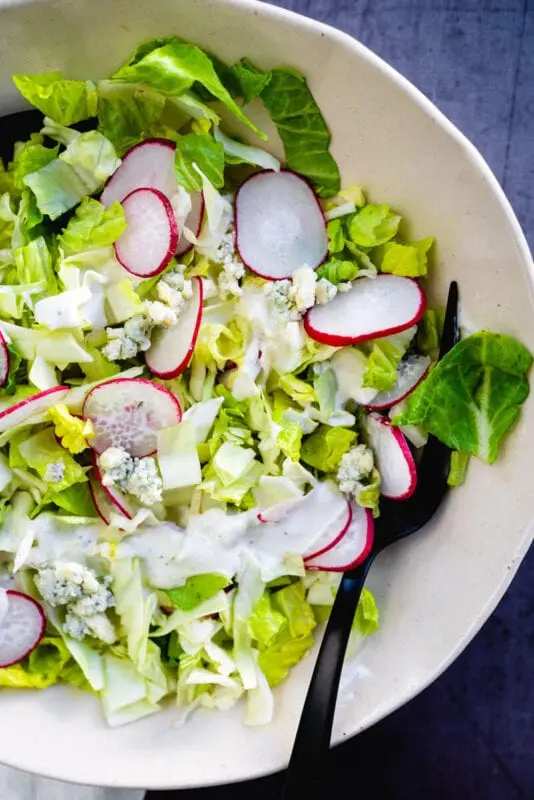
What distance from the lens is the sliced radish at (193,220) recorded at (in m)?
1.27

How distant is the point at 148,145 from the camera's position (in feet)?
4.11

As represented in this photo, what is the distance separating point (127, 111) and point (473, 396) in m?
0.63

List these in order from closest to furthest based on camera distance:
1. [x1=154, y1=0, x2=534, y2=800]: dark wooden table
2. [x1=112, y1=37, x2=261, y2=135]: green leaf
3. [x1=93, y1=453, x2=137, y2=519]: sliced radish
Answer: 1. [x1=112, y1=37, x2=261, y2=135]: green leaf
2. [x1=93, y1=453, x2=137, y2=519]: sliced radish
3. [x1=154, y1=0, x2=534, y2=800]: dark wooden table

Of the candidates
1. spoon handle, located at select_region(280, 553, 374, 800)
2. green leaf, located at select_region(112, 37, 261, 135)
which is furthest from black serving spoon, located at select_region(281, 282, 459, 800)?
green leaf, located at select_region(112, 37, 261, 135)

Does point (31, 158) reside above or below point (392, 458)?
above

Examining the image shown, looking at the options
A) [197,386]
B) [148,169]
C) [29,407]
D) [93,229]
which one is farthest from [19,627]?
[148,169]

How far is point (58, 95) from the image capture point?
122 cm

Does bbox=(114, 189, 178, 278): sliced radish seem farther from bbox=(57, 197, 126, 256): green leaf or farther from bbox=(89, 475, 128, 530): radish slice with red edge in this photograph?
bbox=(89, 475, 128, 530): radish slice with red edge

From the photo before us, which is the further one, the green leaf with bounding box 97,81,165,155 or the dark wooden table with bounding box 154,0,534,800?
the dark wooden table with bounding box 154,0,534,800

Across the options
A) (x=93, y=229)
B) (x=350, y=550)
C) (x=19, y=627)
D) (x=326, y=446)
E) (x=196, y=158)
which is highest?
(x=196, y=158)

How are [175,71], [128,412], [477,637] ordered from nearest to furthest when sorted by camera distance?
1. [175,71]
2. [128,412]
3. [477,637]

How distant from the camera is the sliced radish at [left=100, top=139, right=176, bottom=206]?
1.25 meters

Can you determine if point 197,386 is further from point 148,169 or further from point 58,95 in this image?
point 58,95

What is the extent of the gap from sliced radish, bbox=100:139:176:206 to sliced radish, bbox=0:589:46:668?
60cm
